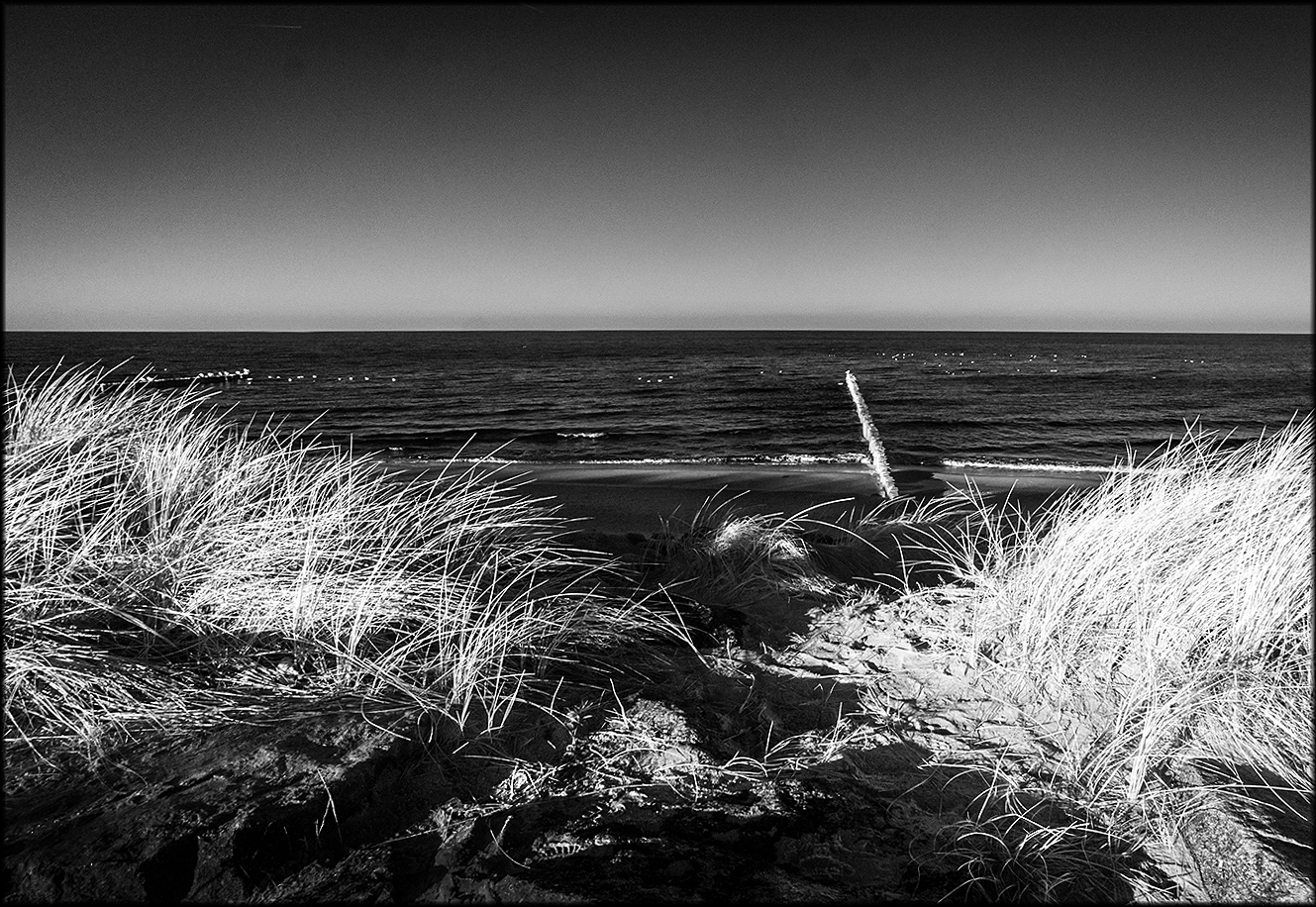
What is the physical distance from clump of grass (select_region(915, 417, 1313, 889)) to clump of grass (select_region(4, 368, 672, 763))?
6.43 feet

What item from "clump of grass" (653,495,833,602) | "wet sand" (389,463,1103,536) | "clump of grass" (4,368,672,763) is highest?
"clump of grass" (4,368,672,763)

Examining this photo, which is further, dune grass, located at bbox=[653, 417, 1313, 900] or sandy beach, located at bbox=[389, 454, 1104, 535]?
sandy beach, located at bbox=[389, 454, 1104, 535]

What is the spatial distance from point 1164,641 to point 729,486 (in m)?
8.16

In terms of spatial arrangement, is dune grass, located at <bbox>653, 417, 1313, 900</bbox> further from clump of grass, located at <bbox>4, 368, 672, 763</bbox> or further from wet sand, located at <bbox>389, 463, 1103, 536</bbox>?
wet sand, located at <bbox>389, 463, 1103, 536</bbox>

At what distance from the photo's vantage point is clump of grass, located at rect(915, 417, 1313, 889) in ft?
8.11

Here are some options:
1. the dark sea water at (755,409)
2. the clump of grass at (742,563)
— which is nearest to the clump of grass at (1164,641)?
the clump of grass at (742,563)

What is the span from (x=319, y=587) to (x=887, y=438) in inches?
654

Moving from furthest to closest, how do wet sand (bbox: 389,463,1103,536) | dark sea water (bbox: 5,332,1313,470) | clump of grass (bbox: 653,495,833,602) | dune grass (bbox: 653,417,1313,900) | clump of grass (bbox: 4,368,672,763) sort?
dark sea water (bbox: 5,332,1313,470), wet sand (bbox: 389,463,1103,536), clump of grass (bbox: 653,495,833,602), clump of grass (bbox: 4,368,672,763), dune grass (bbox: 653,417,1313,900)

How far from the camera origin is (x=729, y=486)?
36.1 ft

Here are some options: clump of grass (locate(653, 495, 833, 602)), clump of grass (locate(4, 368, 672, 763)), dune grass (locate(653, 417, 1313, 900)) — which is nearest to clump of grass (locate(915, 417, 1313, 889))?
dune grass (locate(653, 417, 1313, 900))

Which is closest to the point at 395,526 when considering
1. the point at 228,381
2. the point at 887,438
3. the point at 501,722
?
the point at 501,722

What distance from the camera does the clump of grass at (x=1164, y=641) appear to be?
8.11 ft

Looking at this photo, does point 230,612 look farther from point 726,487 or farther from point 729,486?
point 729,486

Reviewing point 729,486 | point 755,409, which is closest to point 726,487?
point 729,486
